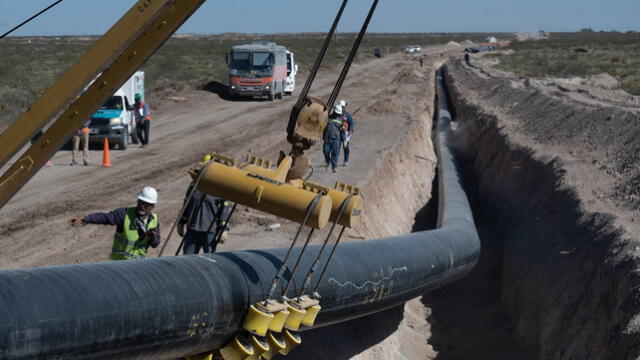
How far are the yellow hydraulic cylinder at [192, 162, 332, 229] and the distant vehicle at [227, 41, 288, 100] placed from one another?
3874 centimetres

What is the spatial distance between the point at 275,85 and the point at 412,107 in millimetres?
10842

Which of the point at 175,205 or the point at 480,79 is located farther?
the point at 480,79

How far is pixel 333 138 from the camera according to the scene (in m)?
21.3

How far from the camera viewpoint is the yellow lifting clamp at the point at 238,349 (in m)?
7.68

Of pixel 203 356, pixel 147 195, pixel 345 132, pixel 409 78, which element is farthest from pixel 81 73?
pixel 409 78

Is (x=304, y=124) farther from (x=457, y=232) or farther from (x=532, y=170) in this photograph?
(x=532, y=170)

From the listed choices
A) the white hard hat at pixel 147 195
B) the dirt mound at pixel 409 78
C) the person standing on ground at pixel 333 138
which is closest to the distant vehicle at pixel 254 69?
the dirt mound at pixel 409 78

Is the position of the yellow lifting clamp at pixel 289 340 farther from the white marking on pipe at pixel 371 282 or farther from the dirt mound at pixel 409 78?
the dirt mound at pixel 409 78

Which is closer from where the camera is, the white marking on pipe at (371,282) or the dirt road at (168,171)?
the white marking on pipe at (371,282)

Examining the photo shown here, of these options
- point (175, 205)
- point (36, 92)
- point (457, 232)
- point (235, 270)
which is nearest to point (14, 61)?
point (36, 92)

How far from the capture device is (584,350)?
11.7 metres

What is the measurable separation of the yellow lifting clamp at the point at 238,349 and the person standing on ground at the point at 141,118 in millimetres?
21821

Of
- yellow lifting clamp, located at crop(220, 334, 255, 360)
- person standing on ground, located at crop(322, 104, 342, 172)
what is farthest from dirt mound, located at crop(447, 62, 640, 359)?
yellow lifting clamp, located at crop(220, 334, 255, 360)

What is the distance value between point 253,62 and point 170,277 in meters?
39.7
